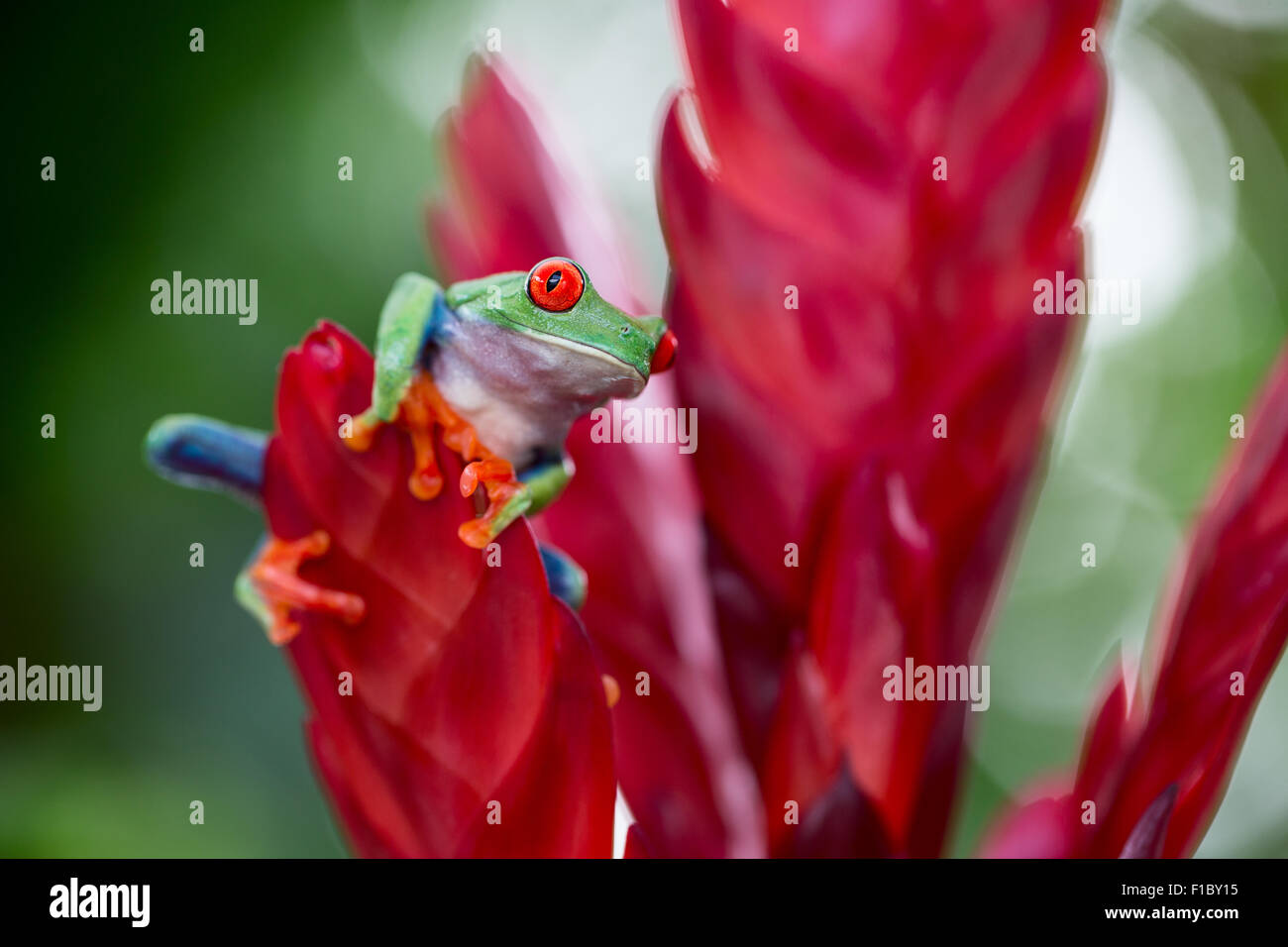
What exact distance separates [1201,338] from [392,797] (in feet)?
6.38

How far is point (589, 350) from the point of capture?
0.82 m

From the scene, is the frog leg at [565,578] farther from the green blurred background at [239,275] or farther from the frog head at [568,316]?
the green blurred background at [239,275]

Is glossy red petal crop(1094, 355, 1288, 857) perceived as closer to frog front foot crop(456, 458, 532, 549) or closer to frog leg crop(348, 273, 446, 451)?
frog front foot crop(456, 458, 532, 549)

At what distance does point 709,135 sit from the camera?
1.98 feet

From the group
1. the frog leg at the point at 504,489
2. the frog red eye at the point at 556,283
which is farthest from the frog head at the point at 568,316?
the frog leg at the point at 504,489

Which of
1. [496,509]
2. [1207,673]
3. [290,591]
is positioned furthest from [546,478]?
[1207,673]

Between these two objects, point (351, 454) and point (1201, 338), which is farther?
point (1201, 338)

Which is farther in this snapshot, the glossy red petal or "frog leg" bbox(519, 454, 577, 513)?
"frog leg" bbox(519, 454, 577, 513)

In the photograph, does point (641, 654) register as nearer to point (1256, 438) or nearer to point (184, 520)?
point (1256, 438)

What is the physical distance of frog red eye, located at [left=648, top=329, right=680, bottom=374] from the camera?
644mm

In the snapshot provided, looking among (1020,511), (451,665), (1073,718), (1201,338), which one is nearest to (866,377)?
(1020,511)

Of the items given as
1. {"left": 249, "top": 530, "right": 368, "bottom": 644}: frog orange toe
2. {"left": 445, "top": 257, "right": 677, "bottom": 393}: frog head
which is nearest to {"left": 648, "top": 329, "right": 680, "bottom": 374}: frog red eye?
{"left": 445, "top": 257, "right": 677, "bottom": 393}: frog head

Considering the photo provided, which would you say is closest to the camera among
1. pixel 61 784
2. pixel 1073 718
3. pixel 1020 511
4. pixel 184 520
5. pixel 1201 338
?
pixel 1020 511

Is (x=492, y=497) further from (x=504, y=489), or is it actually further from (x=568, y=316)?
(x=568, y=316)
